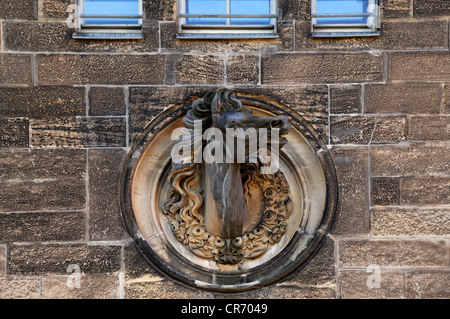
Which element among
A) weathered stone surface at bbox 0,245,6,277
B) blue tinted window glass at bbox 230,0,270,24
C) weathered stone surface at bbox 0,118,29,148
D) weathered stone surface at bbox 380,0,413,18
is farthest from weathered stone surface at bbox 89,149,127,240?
weathered stone surface at bbox 380,0,413,18

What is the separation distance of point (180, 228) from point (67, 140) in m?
1.05

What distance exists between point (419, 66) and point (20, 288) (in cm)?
336

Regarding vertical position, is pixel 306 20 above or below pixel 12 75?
above

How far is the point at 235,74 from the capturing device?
5.90 m

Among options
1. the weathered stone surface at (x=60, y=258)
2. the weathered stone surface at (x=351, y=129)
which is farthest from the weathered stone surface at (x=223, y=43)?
the weathered stone surface at (x=60, y=258)

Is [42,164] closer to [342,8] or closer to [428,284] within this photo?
[342,8]

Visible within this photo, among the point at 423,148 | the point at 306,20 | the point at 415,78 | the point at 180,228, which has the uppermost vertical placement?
the point at 306,20

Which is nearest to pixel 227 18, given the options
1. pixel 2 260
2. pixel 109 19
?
pixel 109 19

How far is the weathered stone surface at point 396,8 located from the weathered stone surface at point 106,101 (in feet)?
6.72

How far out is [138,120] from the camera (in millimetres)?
5836

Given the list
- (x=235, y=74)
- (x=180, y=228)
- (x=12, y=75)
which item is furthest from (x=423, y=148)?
(x=12, y=75)

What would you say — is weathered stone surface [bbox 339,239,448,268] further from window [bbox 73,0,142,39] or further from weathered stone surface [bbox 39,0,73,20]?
weathered stone surface [bbox 39,0,73,20]

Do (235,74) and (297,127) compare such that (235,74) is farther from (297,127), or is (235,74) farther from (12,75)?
(12,75)

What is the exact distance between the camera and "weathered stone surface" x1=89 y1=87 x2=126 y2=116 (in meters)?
5.84
